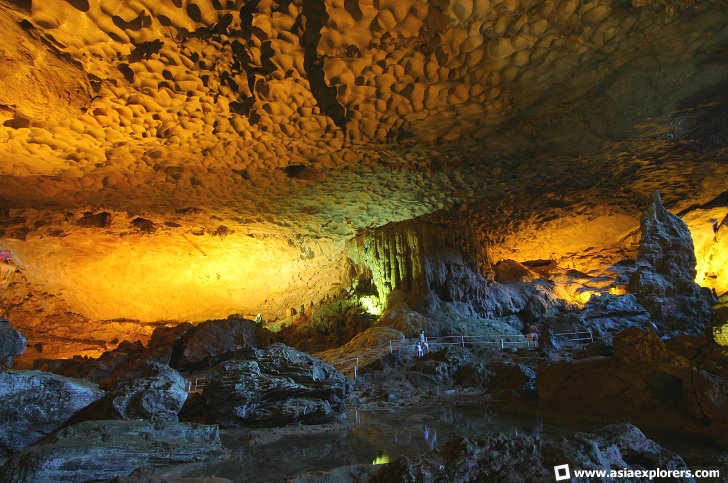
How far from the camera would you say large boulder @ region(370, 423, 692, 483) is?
2576 mm

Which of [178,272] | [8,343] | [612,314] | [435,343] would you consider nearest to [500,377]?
[435,343]

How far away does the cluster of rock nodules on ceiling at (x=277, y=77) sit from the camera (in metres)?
6.29

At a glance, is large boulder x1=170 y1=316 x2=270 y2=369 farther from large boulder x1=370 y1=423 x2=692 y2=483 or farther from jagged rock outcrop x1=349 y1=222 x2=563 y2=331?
large boulder x1=370 y1=423 x2=692 y2=483

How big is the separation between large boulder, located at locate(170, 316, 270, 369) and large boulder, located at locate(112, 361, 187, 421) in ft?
20.8

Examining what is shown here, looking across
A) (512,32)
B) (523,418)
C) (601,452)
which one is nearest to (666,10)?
(512,32)

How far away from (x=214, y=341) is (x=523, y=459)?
36.9 feet

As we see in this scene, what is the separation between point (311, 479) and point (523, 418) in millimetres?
3557

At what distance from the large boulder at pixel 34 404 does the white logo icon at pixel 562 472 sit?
5.01 m

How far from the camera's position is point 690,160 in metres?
11.6

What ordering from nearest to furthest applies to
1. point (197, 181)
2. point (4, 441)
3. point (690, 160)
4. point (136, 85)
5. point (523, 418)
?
1. point (4, 441)
2. point (523, 418)
3. point (136, 85)
4. point (197, 181)
5. point (690, 160)

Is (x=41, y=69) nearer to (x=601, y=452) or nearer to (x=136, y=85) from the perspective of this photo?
(x=136, y=85)

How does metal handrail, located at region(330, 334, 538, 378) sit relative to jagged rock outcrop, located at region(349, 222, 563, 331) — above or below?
below

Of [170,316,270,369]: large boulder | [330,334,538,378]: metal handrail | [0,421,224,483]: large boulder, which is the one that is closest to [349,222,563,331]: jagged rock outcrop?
[330,334,538,378]: metal handrail

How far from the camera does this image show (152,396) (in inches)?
195
